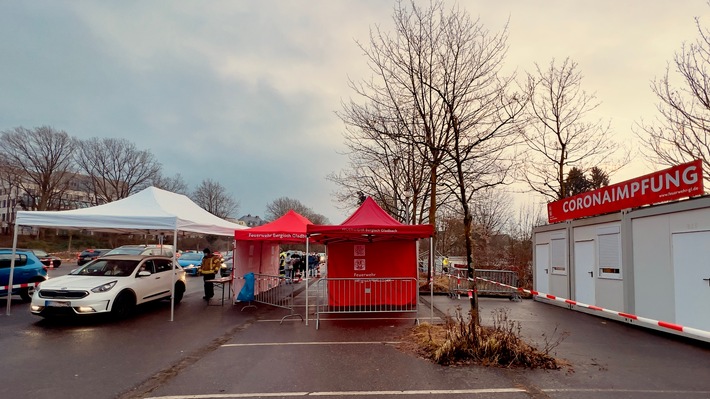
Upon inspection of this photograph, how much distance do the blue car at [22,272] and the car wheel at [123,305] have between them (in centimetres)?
416

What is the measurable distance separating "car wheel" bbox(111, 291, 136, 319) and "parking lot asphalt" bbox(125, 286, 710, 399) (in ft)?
10.9

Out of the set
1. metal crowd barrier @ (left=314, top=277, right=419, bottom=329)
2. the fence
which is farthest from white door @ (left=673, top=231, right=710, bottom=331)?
metal crowd barrier @ (left=314, top=277, right=419, bottom=329)

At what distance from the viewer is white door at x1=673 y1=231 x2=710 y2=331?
8.33 meters

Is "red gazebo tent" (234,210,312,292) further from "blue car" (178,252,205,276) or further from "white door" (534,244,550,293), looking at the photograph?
"blue car" (178,252,205,276)

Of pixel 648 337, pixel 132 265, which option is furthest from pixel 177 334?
pixel 648 337

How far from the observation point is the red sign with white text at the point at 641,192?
8898 millimetres

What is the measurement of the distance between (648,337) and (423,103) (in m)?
10.3

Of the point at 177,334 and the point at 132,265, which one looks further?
the point at 132,265

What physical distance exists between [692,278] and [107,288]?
507 inches

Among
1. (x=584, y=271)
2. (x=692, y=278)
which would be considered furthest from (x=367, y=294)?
(x=692, y=278)

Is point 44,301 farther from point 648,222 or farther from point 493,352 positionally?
point 648,222

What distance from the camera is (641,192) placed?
10430 mm

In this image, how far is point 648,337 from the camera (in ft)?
29.0

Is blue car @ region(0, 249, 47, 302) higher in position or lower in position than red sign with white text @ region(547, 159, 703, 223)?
lower
